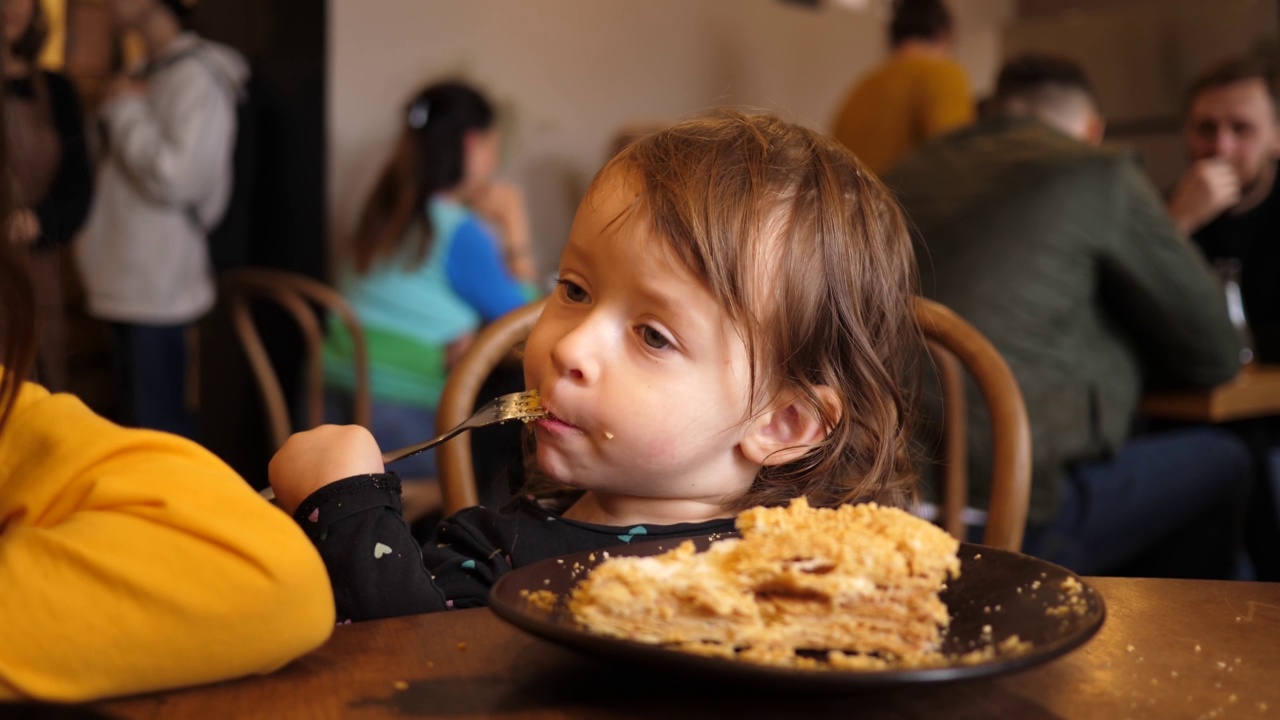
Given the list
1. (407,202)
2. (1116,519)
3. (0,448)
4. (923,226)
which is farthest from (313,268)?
(0,448)

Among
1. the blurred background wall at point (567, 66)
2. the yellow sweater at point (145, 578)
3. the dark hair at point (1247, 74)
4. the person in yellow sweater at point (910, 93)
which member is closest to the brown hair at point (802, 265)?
the yellow sweater at point (145, 578)

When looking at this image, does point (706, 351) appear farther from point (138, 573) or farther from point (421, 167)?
point (421, 167)

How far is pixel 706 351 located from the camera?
87 centimetres

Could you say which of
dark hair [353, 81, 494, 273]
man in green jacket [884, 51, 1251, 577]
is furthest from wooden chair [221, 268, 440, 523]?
man in green jacket [884, 51, 1251, 577]

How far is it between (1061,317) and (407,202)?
1622 mm

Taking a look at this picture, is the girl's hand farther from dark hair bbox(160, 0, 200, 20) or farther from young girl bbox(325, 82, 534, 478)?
dark hair bbox(160, 0, 200, 20)

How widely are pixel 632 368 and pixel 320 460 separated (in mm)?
219

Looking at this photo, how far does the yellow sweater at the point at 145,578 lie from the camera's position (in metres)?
0.51

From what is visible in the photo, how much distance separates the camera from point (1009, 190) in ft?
7.06

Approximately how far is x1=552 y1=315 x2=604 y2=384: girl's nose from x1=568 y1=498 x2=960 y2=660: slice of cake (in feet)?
0.92

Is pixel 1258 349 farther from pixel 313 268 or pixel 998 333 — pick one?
pixel 313 268

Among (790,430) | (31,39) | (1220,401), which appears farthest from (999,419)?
(31,39)

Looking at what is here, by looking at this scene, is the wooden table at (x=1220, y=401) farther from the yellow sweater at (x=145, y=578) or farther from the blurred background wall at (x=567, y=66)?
the blurred background wall at (x=567, y=66)

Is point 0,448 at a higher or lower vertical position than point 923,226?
higher
